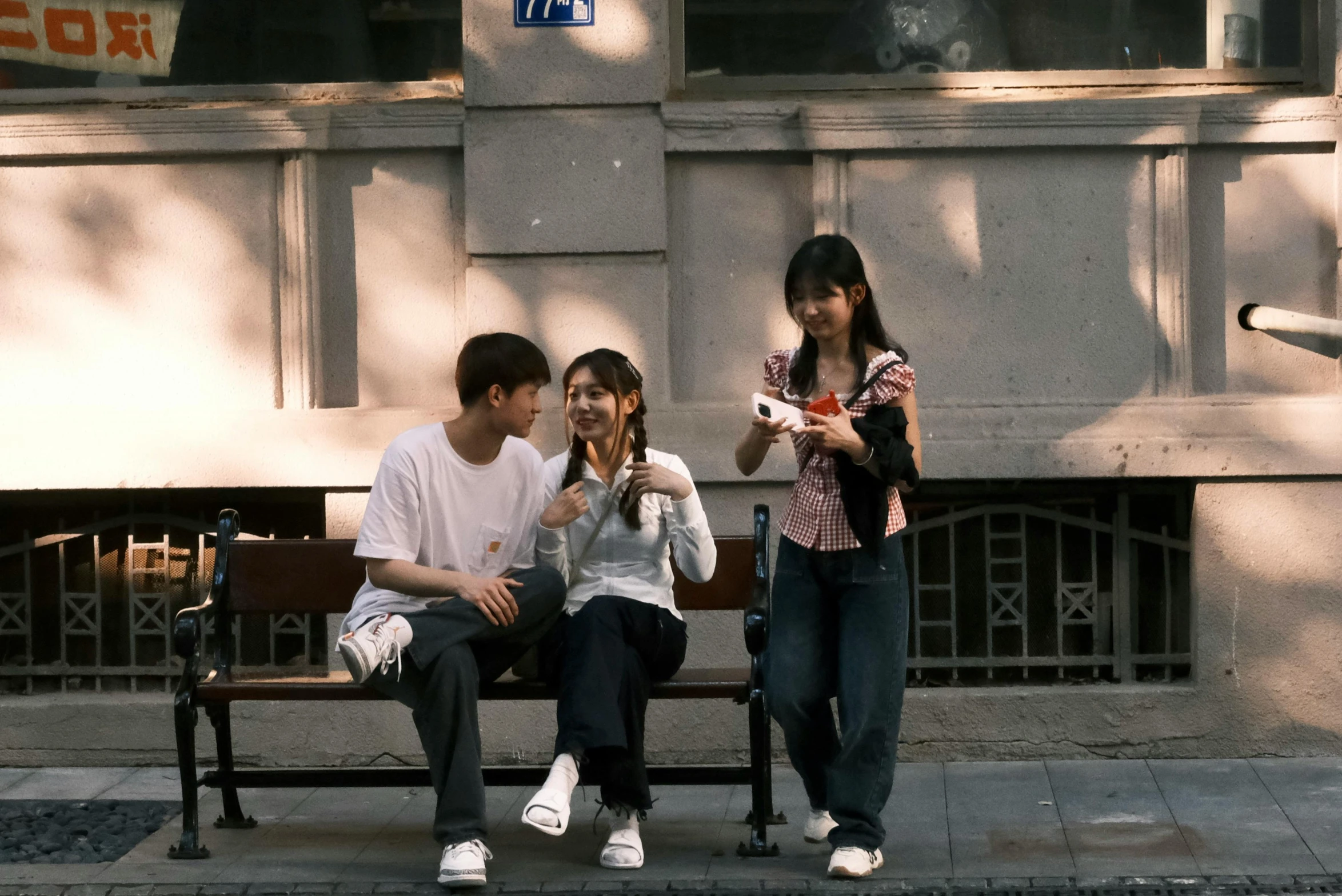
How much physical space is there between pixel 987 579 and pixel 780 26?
7.23ft

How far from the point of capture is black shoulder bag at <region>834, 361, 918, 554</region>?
176 inches

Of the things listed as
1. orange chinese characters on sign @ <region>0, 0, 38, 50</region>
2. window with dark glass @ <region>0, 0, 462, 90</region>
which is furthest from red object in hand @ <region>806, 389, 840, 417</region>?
orange chinese characters on sign @ <region>0, 0, 38, 50</region>

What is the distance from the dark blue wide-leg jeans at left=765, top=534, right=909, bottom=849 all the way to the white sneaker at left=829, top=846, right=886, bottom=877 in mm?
26

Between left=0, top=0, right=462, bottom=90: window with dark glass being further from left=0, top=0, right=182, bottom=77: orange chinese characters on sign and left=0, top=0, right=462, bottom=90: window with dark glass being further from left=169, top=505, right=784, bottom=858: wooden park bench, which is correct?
left=169, top=505, right=784, bottom=858: wooden park bench

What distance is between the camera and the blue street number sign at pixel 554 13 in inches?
240

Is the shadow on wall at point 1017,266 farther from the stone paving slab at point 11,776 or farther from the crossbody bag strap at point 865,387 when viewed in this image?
the stone paving slab at point 11,776

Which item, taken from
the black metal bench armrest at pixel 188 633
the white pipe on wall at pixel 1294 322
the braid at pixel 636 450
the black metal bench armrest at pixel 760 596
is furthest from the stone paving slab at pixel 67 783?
the white pipe on wall at pixel 1294 322

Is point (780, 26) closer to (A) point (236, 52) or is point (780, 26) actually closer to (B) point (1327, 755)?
(A) point (236, 52)

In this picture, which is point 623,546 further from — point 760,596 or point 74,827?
point 74,827

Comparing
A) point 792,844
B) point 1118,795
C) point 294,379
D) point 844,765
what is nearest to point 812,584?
point 844,765

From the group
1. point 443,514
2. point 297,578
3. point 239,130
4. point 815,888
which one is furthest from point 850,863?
point 239,130

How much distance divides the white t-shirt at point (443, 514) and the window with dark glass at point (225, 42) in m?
2.05

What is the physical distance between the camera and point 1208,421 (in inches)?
237

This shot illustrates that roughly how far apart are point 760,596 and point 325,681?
130 cm
